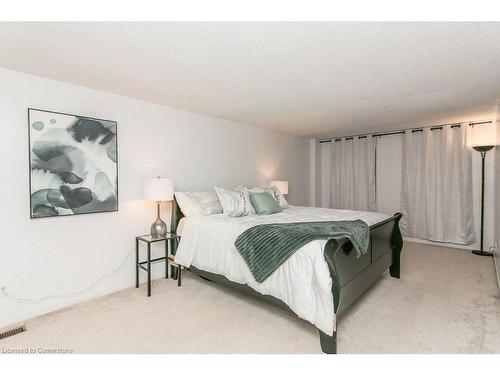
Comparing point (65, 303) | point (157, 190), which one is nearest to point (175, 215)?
point (157, 190)

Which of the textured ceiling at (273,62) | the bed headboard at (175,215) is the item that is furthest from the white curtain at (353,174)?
the bed headboard at (175,215)

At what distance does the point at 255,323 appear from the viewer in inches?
86.7

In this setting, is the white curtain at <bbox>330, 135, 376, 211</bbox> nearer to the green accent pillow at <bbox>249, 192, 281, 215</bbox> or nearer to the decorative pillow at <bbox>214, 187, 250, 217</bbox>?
the green accent pillow at <bbox>249, 192, 281, 215</bbox>

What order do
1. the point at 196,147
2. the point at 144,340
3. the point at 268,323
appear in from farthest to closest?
the point at 196,147, the point at 268,323, the point at 144,340

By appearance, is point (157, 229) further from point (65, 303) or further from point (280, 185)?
point (280, 185)

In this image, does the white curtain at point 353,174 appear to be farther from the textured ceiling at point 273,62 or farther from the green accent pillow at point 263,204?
the green accent pillow at point 263,204

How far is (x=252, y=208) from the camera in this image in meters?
3.39

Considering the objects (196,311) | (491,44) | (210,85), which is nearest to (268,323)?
(196,311)

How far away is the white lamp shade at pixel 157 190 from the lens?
2848mm

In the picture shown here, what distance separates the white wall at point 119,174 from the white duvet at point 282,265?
69cm

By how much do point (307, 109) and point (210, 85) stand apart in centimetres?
145

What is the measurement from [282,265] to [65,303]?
2149 mm

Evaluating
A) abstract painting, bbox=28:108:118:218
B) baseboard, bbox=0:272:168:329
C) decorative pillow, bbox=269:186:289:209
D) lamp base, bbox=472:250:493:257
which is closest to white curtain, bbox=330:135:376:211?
lamp base, bbox=472:250:493:257
